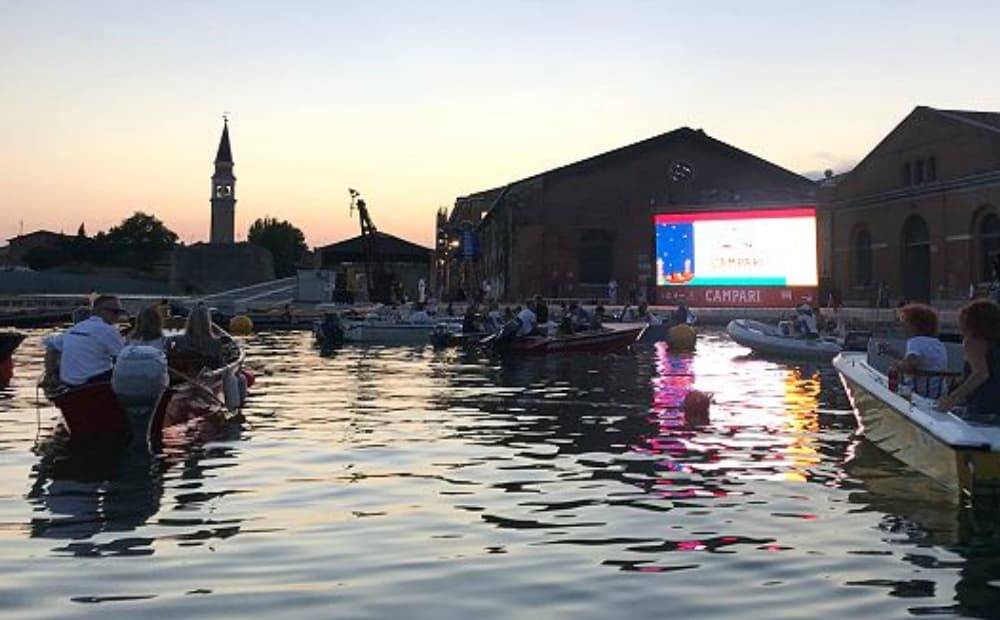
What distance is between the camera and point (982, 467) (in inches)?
325

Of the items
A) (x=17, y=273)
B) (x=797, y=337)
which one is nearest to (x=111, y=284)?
(x=17, y=273)

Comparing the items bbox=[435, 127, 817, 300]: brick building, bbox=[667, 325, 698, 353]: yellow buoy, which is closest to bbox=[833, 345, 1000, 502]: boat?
bbox=[667, 325, 698, 353]: yellow buoy

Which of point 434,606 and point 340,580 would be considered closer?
point 434,606

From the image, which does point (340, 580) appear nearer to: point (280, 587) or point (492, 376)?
point (280, 587)

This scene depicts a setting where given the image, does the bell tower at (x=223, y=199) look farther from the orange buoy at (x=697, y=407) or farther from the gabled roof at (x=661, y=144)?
the orange buoy at (x=697, y=407)

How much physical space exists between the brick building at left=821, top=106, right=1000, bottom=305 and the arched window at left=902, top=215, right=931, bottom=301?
0.17 feet

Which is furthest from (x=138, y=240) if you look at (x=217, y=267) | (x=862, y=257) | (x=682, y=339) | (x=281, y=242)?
(x=682, y=339)

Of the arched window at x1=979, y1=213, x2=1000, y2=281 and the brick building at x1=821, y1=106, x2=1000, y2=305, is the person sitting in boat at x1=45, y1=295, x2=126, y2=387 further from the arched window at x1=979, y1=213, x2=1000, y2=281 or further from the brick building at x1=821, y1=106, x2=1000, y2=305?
the arched window at x1=979, y1=213, x2=1000, y2=281

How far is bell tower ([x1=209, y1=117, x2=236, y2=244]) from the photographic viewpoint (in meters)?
135

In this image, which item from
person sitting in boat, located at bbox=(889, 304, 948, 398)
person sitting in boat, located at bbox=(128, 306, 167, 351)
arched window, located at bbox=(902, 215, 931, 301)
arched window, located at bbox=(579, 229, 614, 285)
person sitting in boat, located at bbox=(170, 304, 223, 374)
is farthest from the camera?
arched window, located at bbox=(579, 229, 614, 285)

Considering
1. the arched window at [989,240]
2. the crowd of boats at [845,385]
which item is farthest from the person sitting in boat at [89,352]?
the arched window at [989,240]

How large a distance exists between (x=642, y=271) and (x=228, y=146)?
292ft

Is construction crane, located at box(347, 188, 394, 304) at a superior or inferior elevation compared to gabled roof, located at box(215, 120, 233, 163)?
inferior

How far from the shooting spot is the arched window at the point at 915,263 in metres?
56.0
